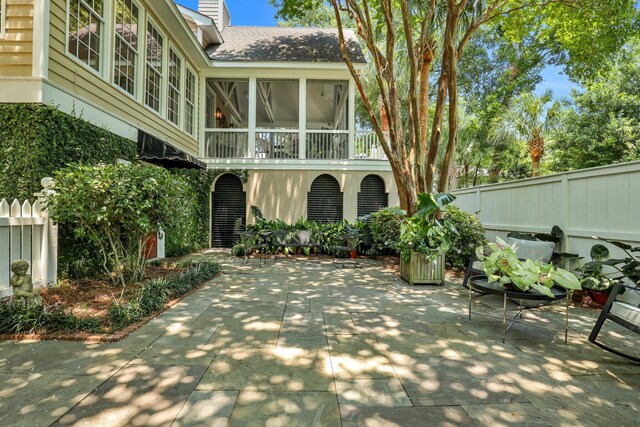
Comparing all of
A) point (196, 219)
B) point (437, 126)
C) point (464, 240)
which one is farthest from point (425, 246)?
point (196, 219)

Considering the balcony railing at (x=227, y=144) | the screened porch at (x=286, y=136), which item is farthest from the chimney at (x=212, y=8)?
the balcony railing at (x=227, y=144)

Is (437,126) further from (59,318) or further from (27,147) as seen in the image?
(27,147)

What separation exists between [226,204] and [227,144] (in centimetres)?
203

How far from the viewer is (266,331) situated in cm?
326

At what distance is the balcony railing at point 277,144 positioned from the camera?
1042cm

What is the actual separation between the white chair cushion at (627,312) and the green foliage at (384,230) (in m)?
4.68

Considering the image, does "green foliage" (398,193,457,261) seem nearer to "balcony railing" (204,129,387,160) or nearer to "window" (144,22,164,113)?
"balcony railing" (204,129,387,160)

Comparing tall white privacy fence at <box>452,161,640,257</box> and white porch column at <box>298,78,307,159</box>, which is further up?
white porch column at <box>298,78,307,159</box>

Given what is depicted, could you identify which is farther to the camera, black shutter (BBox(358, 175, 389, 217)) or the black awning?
black shutter (BBox(358, 175, 389, 217))

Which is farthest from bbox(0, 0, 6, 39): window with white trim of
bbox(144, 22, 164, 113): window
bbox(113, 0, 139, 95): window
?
bbox(144, 22, 164, 113): window

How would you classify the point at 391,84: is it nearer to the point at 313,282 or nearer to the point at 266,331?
the point at 313,282

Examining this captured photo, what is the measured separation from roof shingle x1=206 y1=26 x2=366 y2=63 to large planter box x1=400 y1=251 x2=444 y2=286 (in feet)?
23.7

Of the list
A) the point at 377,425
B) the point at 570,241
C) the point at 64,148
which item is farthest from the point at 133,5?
the point at 570,241

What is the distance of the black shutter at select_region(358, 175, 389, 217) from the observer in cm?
1055
